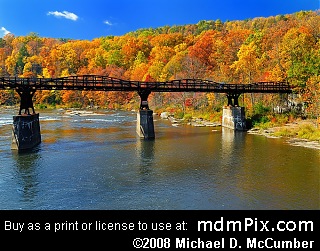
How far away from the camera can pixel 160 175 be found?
22.7 meters

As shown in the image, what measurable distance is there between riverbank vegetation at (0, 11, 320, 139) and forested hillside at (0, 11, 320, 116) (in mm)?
158

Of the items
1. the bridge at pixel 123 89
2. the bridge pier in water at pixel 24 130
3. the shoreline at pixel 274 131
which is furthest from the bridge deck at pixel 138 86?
the shoreline at pixel 274 131

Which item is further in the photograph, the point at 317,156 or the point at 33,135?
the point at 33,135

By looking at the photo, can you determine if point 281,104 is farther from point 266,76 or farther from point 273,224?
point 273,224

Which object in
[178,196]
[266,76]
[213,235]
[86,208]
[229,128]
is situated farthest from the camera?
[266,76]

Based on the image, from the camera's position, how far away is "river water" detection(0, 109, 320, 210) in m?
17.6

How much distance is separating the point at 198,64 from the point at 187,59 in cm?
311

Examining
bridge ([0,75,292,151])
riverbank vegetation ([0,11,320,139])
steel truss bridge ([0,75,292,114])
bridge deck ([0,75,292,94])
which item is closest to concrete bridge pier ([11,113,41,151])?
bridge ([0,75,292,151])

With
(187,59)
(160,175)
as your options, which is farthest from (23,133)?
(187,59)

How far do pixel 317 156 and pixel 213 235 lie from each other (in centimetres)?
1810

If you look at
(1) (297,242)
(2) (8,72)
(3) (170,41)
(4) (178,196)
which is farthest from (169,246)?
(2) (8,72)

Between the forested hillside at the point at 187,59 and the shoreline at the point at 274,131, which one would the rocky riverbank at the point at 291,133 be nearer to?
the shoreline at the point at 274,131

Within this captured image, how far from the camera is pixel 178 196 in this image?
18453 millimetres

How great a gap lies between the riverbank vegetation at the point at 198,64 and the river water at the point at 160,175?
1328cm
